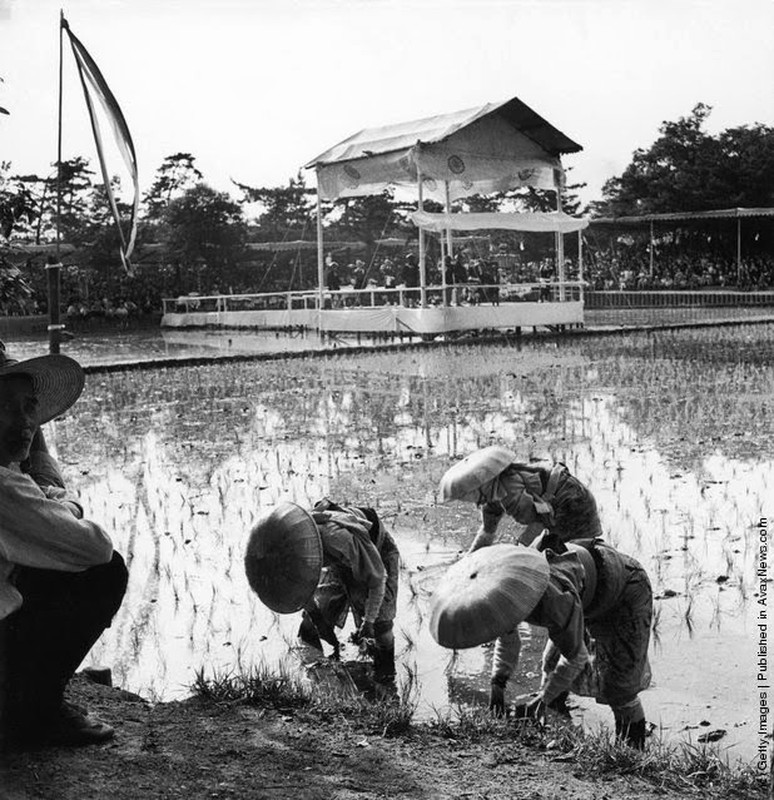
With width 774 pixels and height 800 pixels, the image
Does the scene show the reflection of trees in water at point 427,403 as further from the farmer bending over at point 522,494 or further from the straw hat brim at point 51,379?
the straw hat brim at point 51,379

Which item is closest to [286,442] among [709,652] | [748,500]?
[748,500]

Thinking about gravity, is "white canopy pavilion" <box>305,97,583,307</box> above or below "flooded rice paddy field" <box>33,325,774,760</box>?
above

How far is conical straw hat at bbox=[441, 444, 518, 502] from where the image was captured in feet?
11.9

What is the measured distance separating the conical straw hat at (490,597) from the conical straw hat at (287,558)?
642 millimetres

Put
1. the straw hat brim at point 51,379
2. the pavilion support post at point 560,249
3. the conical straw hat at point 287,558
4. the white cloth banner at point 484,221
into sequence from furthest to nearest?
the pavilion support post at point 560,249, the white cloth banner at point 484,221, the conical straw hat at point 287,558, the straw hat brim at point 51,379

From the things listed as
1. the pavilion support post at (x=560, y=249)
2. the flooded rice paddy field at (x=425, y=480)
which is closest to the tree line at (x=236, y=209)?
the pavilion support post at (x=560, y=249)

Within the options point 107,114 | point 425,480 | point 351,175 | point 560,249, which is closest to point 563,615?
point 107,114

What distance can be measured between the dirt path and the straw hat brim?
2.87ft

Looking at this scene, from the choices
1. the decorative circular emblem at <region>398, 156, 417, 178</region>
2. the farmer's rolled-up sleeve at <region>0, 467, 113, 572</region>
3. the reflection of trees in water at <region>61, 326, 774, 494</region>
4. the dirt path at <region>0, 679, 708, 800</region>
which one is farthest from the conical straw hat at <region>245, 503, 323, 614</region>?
the decorative circular emblem at <region>398, 156, 417, 178</region>

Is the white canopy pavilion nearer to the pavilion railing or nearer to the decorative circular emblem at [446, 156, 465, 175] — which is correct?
the decorative circular emblem at [446, 156, 465, 175]

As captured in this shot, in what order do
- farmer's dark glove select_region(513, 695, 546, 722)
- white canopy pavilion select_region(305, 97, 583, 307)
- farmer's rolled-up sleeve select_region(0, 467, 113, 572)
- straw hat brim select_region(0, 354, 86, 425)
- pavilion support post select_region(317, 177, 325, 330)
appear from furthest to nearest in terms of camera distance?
pavilion support post select_region(317, 177, 325, 330), white canopy pavilion select_region(305, 97, 583, 307), farmer's dark glove select_region(513, 695, 546, 722), straw hat brim select_region(0, 354, 86, 425), farmer's rolled-up sleeve select_region(0, 467, 113, 572)

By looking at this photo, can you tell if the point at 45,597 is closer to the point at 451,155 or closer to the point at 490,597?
the point at 490,597

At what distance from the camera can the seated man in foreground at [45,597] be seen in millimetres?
2527

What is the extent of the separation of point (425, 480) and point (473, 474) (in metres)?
2.68
